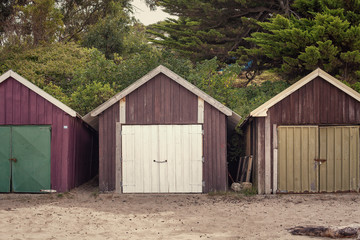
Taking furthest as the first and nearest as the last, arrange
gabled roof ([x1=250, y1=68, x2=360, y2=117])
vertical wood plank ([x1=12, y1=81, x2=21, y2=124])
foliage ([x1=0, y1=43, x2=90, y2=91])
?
foliage ([x1=0, y1=43, x2=90, y2=91]) < vertical wood plank ([x1=12, y1=81, x2=21, y2=124]) < gabled roof ([x1=250, y1=68, x2=360, y2=117])

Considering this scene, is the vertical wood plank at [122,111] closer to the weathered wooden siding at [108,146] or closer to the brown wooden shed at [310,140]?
the weathered wooden siding at [108,146]

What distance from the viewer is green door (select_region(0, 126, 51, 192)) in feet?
48.4

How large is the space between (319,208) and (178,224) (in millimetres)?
4061

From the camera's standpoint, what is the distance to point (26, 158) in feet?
48.5

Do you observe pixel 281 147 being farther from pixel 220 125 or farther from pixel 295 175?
pixel 220 125

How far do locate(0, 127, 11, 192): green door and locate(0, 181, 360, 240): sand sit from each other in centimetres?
65

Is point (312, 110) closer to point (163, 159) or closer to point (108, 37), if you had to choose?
point (163, 159)

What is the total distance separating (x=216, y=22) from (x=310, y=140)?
15573 millimetres

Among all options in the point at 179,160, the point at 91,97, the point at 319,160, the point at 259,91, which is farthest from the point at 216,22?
the point at 319,160

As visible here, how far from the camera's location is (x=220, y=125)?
48.2ft

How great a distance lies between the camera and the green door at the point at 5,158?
1475 centimetres

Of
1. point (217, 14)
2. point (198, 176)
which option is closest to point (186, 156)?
Answer: point (198, 176)

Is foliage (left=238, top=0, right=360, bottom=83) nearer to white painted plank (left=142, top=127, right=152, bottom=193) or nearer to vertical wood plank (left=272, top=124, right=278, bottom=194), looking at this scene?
vertical wood plank (left=272, top=124, right=278, bottom=194)

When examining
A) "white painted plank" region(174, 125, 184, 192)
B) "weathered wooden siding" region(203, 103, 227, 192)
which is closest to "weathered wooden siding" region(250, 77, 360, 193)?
"weathered wooden siding" region(203, 103, 227, 192)
